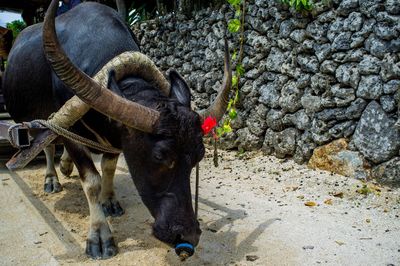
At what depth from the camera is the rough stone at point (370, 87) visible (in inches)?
153

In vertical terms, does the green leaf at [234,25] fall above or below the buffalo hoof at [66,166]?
above

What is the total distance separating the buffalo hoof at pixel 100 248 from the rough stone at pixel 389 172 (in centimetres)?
267

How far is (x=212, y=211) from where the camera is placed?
346cm

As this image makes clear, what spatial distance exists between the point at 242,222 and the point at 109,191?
48.5 inches

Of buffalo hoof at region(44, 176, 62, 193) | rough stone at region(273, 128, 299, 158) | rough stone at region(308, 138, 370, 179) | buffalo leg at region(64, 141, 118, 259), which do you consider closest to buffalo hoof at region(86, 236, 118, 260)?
buffalo leg at region(64, 141, 118, 259)

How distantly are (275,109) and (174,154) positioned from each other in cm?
328

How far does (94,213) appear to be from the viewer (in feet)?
9.01

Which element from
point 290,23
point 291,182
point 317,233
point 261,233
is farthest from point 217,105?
point 290,23

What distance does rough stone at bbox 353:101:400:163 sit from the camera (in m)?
3.75

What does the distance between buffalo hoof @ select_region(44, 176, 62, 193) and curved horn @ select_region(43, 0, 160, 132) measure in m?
2.35

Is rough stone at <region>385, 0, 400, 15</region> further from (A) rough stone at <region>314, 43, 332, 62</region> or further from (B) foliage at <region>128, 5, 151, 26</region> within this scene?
(B) foliage at <region>128, 5, 151, 26</region>

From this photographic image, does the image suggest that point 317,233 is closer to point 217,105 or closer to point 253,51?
point 217,105

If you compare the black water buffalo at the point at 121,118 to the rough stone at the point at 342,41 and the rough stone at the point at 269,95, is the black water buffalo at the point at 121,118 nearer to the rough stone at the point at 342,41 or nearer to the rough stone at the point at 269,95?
the rough stone at the point at 342,41

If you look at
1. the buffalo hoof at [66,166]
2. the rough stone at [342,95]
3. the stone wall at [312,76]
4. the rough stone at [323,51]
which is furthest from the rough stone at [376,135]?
the buffalo hoof at [66,166]
